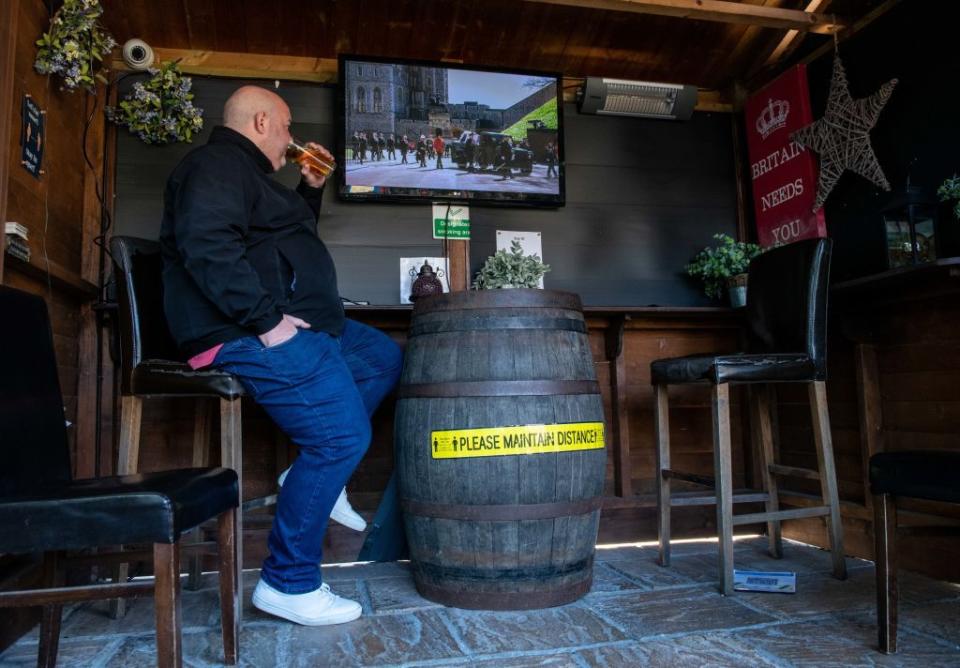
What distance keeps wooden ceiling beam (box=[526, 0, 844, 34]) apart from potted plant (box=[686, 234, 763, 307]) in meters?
0.94

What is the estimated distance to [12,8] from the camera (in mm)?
→ 2098

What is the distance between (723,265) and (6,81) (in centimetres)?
284

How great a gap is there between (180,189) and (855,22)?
2.81 meters

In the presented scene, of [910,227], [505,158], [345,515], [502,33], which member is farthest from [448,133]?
[910,227]

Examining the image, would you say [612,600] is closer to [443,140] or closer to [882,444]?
[882,444]

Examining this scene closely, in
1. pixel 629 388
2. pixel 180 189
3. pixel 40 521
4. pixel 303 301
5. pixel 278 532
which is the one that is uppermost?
pixel 180 189

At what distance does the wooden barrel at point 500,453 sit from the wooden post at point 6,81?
123cm

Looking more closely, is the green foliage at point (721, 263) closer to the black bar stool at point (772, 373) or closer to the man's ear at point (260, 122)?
the black bar stool at point (772, 373)

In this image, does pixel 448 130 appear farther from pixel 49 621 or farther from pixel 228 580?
pixel 49 621

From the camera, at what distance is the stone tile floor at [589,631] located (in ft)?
5.74

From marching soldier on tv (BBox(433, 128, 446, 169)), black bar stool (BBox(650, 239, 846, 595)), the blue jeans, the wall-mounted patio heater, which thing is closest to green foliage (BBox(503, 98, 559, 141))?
the wall-mounted patio heater

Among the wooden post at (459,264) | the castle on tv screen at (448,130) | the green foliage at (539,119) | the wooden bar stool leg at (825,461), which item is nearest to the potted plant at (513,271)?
the wooden post at (459,264)

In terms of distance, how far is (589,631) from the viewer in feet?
6.33

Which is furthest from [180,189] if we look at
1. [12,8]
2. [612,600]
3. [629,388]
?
[629,388]
